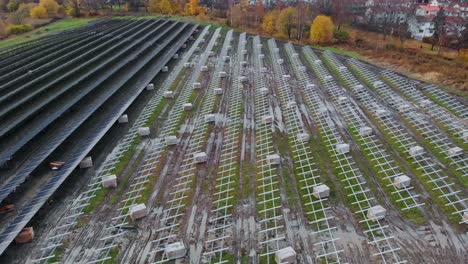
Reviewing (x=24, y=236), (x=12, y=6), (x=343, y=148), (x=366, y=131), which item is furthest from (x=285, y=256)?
(x=12, y=6)

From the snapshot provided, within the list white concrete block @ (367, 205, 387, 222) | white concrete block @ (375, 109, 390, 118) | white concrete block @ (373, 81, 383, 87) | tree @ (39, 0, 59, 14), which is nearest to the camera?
white concrete block @ (367, 205, 387, 222)

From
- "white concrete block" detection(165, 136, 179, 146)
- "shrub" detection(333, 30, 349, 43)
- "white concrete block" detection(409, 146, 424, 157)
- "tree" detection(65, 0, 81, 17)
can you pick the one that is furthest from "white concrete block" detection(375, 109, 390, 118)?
"tree" detection(65, 0, 81, 17)

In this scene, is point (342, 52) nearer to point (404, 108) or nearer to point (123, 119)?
point (404, 108)

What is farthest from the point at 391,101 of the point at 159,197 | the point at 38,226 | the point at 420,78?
the point at 38,226

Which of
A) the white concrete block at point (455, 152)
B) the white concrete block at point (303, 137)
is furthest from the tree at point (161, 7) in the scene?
the white concrete block at point (455, 152)

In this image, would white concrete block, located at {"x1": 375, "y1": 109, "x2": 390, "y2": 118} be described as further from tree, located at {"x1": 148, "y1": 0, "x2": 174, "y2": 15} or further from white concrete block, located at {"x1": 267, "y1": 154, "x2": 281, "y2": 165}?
tree, located at {"x1": 148, "y1": 0, "x2": 174, "y2": 15}

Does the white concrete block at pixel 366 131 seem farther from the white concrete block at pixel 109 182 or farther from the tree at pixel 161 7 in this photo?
the tree at pixel 161 7

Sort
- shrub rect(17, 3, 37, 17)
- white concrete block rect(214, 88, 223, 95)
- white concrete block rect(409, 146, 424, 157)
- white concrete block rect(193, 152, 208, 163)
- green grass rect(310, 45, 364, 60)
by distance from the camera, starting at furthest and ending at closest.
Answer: shrub rect(17, 3, 37, 17) < green grass rect(310, 45, 364, 60) < white concrete block rect(214, 88, 223, 95) < white concrete block rect(193, 152, 208, 163) < white concrete block rect(409, 146, 424, 157)
